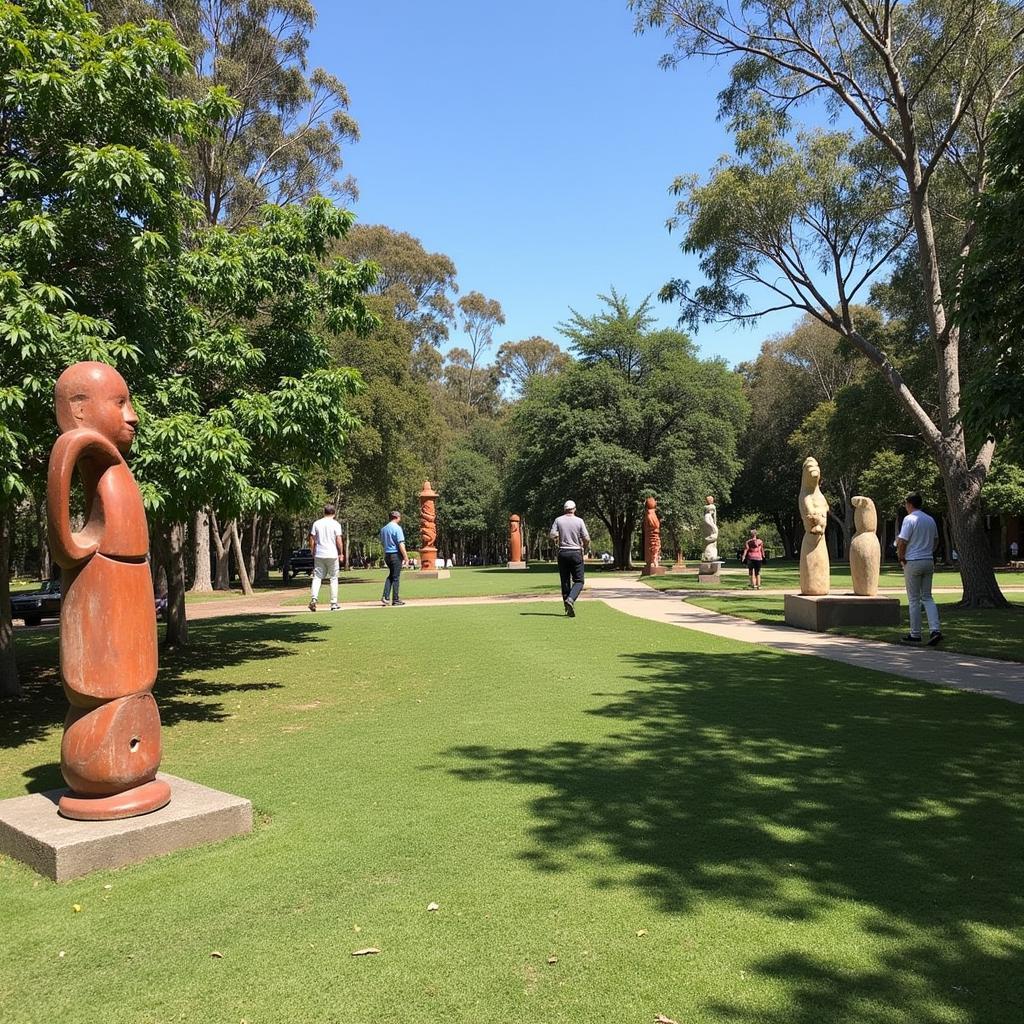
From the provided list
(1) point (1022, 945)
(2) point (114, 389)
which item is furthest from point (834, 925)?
(2) point (114, 389)

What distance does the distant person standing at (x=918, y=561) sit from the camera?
10375mm

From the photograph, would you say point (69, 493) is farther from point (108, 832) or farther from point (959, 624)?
point (959, 624)

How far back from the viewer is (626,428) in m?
36.8

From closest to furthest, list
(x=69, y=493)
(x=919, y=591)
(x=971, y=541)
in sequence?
(x=69, y=493) → (x=919, y=591) → (x=971, y=541)

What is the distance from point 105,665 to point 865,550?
1154cm

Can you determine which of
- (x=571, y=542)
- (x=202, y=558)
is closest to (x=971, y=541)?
(x=571, y=542)

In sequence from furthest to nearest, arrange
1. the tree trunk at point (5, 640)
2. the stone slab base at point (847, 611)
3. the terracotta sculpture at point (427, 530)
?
the terracotta sculpture at point (427, 530), the stone slab base at point (847, 611), the tree trunk at point (5, 640)

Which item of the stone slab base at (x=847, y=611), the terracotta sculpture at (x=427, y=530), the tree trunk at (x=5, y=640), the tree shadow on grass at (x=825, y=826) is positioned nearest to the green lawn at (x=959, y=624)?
the stone slab base at (x=847, y=611)

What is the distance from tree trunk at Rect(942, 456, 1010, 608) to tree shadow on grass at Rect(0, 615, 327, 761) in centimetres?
1236

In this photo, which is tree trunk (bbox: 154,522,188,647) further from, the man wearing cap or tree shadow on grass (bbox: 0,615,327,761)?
the man wearing cap

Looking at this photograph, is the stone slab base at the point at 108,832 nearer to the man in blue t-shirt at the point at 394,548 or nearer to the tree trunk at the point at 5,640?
the tree trunk at the point at 5,640

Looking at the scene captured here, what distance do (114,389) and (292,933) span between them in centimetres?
296

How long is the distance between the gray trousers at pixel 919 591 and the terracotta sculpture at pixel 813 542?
91.4 inches

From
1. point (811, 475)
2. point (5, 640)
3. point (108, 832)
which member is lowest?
point (108, 832)
